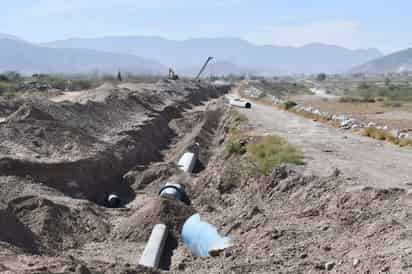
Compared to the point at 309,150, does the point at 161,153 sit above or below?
below

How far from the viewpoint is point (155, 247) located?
50.4 feet

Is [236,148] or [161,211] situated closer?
[161,211]

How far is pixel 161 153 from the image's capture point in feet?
113

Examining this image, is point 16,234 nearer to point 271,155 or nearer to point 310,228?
point 310,228

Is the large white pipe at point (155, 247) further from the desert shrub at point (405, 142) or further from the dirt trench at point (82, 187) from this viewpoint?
the desert shrub at point (405, 142)

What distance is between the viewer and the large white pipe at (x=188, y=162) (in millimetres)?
26778

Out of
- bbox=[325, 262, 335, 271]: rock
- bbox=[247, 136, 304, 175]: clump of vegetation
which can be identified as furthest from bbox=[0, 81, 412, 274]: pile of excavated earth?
bbox=[247, 136, 304, 175]: clump of vegetation

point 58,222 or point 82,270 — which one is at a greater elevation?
point 82,270

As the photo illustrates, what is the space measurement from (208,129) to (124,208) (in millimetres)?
19930

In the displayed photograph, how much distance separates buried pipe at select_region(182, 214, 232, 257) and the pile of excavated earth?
0.93 feet

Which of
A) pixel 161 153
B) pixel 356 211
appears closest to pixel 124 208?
pixel 356 211

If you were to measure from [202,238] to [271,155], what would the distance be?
670 centimetres

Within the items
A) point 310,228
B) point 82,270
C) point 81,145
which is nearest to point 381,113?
point 81,145

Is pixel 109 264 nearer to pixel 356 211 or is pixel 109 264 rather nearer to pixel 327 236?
pixel 327 236
